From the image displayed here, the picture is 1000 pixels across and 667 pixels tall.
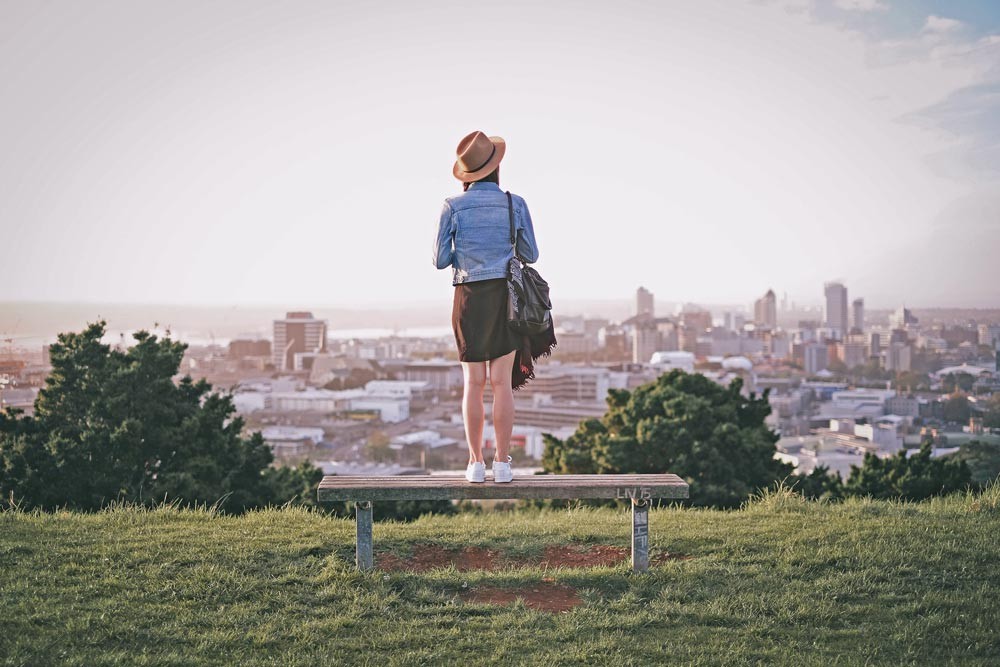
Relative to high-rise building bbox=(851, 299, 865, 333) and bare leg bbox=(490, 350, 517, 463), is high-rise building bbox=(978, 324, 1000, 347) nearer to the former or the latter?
high-rise building bbox=(851, 299, 865, 333)

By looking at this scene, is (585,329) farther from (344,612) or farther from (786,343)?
(344,612)

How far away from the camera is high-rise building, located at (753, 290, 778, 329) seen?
311ft

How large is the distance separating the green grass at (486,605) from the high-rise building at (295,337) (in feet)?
189

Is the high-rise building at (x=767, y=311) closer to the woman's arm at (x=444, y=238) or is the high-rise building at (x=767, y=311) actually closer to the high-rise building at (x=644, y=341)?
the high-rise building at (x=644, y=341)

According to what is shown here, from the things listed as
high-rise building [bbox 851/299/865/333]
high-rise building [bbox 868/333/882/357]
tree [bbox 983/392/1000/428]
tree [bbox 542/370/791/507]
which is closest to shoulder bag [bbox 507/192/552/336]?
tree [bbox 542/370/791/507]

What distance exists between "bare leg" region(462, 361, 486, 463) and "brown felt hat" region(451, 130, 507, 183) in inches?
49.8

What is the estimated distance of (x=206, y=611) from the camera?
4676 mm

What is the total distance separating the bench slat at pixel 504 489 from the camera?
212 inches

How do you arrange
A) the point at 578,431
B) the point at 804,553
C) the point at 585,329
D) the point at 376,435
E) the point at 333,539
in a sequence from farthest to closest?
the point at 585,329, the point at 376,435, the point at 578,431, the point at 333,539, the point at 804,553

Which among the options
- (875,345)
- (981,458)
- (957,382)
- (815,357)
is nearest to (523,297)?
(981,458)

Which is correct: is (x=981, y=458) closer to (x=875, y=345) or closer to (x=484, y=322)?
(x=484, y=322)

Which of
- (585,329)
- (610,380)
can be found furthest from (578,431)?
(585,329)

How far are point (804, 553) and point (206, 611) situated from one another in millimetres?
3750

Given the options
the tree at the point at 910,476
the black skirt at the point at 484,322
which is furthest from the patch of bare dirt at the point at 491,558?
the tree at the point at 910,476
